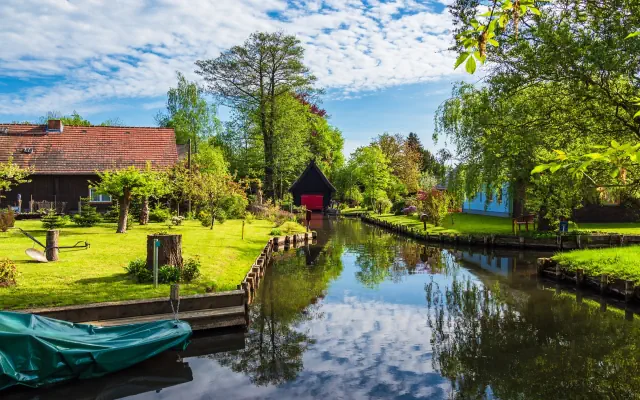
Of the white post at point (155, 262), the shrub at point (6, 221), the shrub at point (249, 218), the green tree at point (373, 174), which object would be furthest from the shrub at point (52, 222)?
the green tree at point (373, 174)

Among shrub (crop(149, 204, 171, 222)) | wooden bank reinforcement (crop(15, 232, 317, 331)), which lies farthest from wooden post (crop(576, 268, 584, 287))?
shrub (crop(149, 204, 171, 222))

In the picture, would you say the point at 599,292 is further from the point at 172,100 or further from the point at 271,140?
the point at 172,100

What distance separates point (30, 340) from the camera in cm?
765

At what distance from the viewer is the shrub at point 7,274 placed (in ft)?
37.1

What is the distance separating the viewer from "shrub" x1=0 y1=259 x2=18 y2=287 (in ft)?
37.1

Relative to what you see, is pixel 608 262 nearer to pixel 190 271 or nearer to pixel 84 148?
pixel 190 271

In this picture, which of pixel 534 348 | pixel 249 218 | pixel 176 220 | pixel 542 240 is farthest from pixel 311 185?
pixel 534 348

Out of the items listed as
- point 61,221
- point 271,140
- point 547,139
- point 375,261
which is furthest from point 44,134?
point 547,139

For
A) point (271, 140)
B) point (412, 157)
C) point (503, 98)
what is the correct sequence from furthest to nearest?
point (412, 157) → point (271, 140) → point (503, 98)

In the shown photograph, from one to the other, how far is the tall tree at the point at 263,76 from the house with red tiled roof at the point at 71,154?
1081 cm

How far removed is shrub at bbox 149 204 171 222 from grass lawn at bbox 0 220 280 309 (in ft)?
9.65

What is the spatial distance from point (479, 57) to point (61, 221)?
25.1 m

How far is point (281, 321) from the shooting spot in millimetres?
12320

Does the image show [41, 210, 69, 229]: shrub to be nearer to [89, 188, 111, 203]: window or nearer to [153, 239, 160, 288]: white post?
[89, 188, 111, 203]: window
